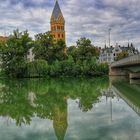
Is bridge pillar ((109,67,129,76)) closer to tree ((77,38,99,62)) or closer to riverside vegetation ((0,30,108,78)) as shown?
riverside vegetation ((0,30,108,78))

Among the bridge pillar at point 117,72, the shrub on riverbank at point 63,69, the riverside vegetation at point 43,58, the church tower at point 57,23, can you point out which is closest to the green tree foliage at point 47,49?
the riverside vegetation at point 43,58

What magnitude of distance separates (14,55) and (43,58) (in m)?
15.4

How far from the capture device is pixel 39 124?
16.5 m

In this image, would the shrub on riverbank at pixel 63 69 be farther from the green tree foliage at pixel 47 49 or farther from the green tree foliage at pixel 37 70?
the green tree foliage at pixel 47 49

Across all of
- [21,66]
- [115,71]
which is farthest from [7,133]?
[115,71]

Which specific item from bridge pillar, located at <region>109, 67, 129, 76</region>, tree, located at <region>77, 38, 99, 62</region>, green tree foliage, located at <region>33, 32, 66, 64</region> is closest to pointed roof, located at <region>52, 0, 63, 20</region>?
green tree foliage, located at <region>33, 32, 66, 64</region>

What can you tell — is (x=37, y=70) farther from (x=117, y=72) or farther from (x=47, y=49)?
(x=117, y=72)

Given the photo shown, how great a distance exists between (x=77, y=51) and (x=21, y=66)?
19032 millimetres

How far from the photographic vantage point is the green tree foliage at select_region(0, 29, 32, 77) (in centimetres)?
7550

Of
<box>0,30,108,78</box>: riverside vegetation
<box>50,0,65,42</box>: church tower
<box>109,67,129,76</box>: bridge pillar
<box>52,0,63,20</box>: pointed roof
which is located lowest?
<box>109,67,129,76</box>: bridge pillar

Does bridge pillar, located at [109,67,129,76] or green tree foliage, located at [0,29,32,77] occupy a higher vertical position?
green tree foliage, located at [0,29,32,77]

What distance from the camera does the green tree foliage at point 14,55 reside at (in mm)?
75500

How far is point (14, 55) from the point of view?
76.4m

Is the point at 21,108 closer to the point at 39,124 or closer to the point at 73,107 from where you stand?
the point at 73,107
